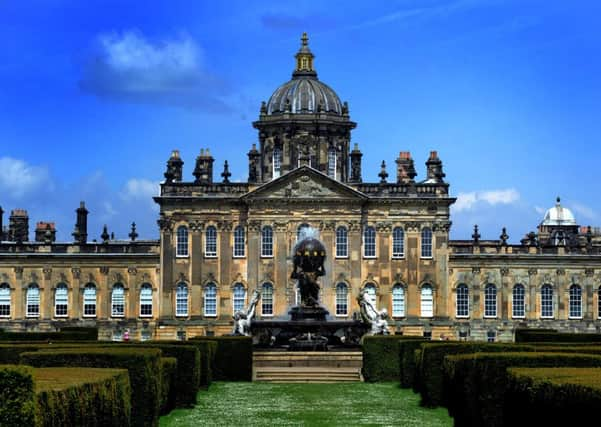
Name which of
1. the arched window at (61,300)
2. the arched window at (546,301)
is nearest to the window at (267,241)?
the arched window at (61,300)

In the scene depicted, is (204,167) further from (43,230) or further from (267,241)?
(43,230)

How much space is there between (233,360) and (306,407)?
9.53 m

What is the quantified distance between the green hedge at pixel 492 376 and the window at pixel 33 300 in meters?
48.0

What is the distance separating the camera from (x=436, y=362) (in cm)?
3198

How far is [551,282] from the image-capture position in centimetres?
7094

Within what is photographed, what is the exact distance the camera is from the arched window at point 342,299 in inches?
2699

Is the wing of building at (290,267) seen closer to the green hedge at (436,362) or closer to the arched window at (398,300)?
the arched window at (398,300)

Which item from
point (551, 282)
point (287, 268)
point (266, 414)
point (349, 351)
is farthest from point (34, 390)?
point (551, 282)

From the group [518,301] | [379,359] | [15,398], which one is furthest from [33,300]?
[15,398]

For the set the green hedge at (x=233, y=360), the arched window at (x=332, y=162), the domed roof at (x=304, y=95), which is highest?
the domed roof at (x=304, y=95)

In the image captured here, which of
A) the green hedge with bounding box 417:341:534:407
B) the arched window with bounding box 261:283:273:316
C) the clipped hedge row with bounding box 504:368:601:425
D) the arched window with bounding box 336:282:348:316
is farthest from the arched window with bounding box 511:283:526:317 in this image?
the clipped hedge row with bounding box 504:368:601:425

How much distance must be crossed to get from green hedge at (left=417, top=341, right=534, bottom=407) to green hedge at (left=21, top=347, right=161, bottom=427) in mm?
8102

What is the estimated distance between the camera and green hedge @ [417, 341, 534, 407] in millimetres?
31078

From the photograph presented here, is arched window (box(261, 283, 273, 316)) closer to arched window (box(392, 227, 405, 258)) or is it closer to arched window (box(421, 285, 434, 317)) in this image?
arched window (box(392, 227, 405, 258))
